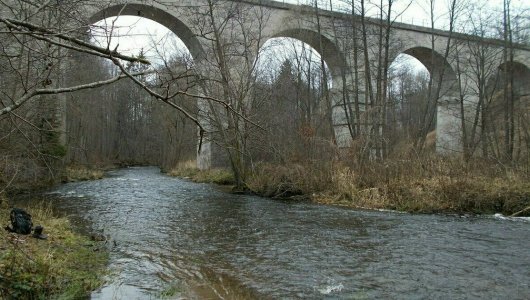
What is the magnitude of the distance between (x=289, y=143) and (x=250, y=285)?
11350 millimetres

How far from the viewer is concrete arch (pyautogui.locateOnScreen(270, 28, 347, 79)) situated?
20.8m

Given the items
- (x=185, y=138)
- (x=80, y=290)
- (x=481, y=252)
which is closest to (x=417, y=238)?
(x=481, y=252)

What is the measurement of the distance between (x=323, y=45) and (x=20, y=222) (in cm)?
1912

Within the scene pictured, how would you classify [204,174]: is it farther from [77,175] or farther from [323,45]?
[323,45]

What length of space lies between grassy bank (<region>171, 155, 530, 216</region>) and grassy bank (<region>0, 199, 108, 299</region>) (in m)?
7.89

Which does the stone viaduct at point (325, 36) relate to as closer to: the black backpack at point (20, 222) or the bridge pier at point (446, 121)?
the bridge pier at point (446, 121)

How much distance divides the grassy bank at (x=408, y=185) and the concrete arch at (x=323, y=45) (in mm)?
7658

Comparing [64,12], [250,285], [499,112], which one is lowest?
[250,285]

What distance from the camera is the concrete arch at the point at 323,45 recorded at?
68.3 feet

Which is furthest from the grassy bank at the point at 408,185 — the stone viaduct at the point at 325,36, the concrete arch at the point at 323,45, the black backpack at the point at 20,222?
the black backpack at the point at 20,222

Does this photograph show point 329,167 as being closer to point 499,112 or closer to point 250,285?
point 250,285

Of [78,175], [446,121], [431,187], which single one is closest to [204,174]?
[78,175]

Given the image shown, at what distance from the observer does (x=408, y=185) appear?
1173 cm

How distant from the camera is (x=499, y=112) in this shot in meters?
20.6
